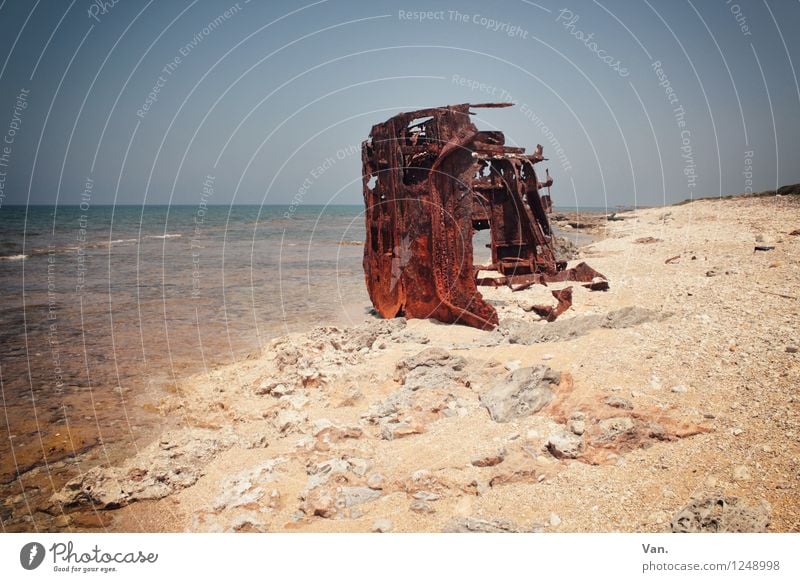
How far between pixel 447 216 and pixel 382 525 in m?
4.61

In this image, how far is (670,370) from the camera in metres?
3.71

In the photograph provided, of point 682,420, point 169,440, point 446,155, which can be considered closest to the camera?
point 682,420

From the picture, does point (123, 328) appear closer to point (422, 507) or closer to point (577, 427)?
point (422, 507)

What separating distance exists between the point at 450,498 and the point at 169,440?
2862 millimetres

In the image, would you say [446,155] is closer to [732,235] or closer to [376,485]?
[376,485]

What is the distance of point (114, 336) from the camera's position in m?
8.16

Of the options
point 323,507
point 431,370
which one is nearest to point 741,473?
point 323,507

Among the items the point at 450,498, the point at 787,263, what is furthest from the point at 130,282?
the point at 787,263

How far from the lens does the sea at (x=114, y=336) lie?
4.45 m

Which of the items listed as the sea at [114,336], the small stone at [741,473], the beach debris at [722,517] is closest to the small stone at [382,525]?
the beach debris at [722,517]

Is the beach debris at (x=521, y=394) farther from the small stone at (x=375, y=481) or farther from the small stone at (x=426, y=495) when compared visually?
the small stone at (x=375, y=481)

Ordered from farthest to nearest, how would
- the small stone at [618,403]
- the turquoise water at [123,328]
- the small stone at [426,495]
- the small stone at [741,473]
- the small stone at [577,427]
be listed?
the turquoise water at [123,328] → the small stone at [618,403] → the small stone at [577,427] → the small stone at [426,495] → the small stone at [741,473]

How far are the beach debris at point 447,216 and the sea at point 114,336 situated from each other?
2.12 metres

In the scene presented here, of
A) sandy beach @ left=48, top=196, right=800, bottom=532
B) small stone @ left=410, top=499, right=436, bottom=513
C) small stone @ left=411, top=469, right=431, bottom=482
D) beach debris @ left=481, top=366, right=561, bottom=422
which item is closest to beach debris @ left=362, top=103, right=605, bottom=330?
sandy beach @ left=48, top=196, right=800, bottom=532
